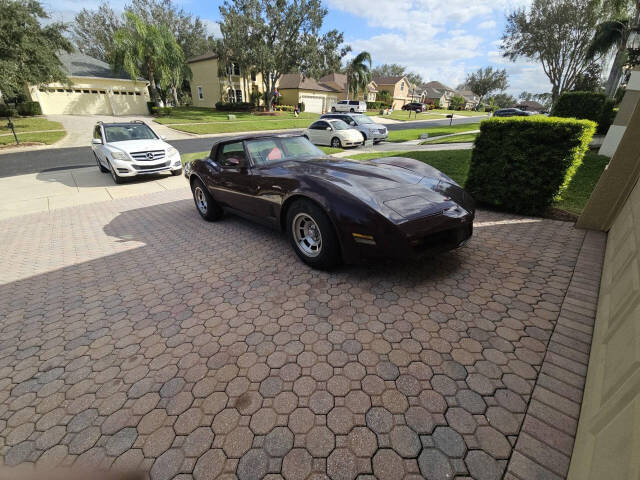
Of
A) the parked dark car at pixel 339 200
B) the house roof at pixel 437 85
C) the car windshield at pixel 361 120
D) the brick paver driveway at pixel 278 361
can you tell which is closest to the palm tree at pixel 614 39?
the car windshield at pixel 361 120

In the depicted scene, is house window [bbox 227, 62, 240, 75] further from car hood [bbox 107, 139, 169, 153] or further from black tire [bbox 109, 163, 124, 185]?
black tire [bbox 109, 163, 124, 185]

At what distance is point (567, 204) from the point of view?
5.29 meters

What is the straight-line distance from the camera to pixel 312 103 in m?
47.5

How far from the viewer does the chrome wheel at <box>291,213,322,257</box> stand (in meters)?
3.39

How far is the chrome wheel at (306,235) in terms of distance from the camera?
3387 millimetres

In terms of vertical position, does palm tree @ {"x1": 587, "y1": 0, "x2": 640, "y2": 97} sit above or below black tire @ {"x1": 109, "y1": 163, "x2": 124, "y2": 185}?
above

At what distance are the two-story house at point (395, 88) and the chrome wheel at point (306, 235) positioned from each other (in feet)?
217

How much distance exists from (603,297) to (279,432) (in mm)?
2936

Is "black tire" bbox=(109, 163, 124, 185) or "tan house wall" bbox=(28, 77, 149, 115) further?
"tan house wall" bbox=(28, 77, 149, 115)

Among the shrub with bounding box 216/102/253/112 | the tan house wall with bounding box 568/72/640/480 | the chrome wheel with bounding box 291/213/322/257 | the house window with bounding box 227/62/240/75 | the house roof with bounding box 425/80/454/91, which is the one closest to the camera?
the tan house wall with bounding box 568/72/640/480

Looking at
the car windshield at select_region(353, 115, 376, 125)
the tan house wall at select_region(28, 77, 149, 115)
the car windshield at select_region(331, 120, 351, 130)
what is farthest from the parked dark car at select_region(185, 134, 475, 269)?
the tan house wall at select_region(28, 77, 149, 115)

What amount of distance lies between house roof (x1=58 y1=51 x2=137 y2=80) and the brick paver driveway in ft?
126

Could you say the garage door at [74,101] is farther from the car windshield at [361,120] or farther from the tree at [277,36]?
Result: the car windshield at [361,120]

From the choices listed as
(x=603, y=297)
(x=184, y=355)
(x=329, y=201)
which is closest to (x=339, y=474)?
(x=184, y=355)
